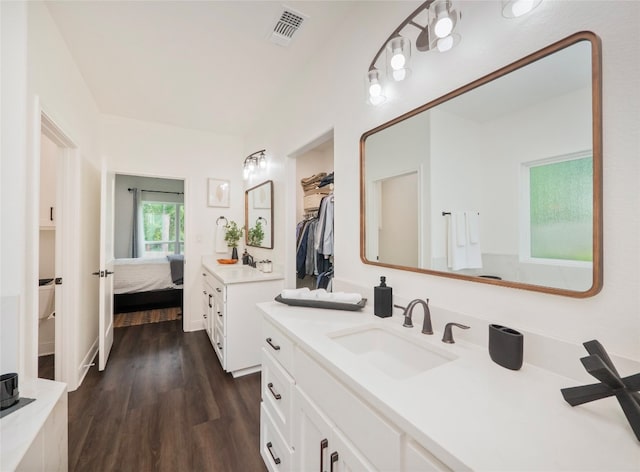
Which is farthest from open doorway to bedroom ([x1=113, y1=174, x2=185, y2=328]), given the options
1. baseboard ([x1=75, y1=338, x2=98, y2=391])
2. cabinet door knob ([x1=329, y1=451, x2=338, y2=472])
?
cabinet door knob ([x1=329, y1=451, x2=338, y2=472])

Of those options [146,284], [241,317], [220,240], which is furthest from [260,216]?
[146,284]

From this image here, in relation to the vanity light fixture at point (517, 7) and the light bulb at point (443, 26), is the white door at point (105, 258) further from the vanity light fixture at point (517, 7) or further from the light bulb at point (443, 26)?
the vanity light fixture at point (517, 7)

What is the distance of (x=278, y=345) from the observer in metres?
1.24

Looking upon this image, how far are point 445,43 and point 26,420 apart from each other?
2067 mm

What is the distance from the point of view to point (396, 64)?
3.84 ft

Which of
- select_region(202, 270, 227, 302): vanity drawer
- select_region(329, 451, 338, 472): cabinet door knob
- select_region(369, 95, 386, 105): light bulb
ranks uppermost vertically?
select_region(369, 95, 386, 105): light bulb

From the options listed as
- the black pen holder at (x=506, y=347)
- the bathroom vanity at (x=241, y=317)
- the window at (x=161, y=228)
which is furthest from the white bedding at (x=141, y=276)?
the black pen holder at (x=506, y=347)

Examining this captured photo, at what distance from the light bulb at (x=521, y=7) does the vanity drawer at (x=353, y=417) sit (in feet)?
4.10

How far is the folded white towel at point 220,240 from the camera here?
3559 mm

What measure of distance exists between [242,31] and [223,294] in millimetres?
1986

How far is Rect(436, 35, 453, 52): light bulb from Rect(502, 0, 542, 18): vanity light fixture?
0.18 meters

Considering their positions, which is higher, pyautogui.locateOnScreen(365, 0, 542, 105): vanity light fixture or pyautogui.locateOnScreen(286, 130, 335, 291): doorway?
pyautogui.locateOnScreen(365, 0, 542, 105): vanity light fixture

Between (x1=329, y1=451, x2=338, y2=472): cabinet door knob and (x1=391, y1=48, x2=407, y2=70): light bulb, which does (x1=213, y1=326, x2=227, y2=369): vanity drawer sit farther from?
(x1=391, y1=48, x2=407, y2=70): light bulb

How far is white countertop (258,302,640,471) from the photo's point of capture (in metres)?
0.48
